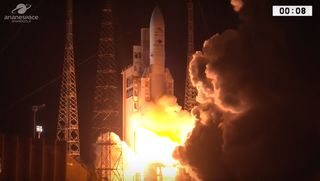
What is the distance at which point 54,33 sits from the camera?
8175 cm

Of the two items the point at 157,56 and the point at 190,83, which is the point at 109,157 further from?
the point at 190,83

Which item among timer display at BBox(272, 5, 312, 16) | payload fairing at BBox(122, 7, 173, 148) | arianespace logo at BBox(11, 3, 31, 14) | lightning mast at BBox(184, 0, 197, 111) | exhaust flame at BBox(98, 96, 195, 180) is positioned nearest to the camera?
timer display at BBox(272, 5, 312, 16)

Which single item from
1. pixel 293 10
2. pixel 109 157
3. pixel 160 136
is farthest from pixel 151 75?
pixel 293 10

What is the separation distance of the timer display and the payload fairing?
17.1 meters

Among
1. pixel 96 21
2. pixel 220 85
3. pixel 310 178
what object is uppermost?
pixel 96 21

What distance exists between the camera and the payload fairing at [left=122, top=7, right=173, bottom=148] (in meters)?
70.9

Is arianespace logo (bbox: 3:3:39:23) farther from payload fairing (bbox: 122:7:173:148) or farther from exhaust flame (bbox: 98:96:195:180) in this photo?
exhaust flame (bbox: 98:96:195:180)

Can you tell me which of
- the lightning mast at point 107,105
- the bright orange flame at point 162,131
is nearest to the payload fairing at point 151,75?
the bright orange flame at point 162,131

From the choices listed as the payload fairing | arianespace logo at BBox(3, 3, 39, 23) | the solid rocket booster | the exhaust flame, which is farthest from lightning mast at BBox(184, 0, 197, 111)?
arianespace logo at BBox(3, 3, 39, 23)

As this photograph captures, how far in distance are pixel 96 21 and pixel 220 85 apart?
28.4 meters

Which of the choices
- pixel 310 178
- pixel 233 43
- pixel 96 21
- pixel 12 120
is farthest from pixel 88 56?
pixel 310 178

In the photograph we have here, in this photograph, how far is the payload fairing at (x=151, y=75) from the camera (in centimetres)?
7088

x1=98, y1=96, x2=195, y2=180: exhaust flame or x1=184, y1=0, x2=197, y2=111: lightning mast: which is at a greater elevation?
x1=184, y1=0, x2=197, y2=111: lightning mast

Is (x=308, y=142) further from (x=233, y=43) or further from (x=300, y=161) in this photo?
(x=233, y=43)
